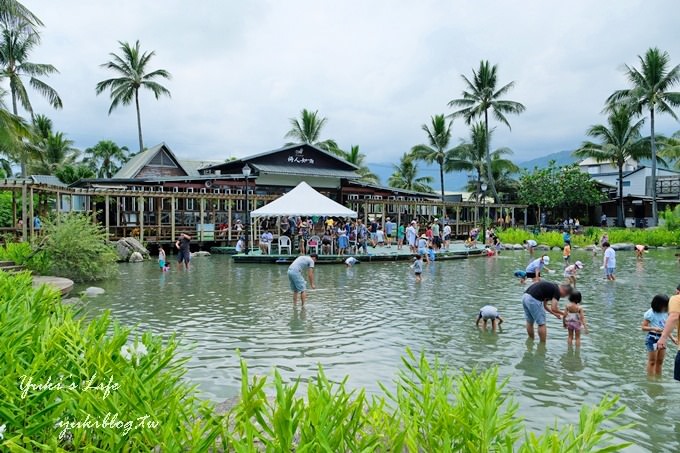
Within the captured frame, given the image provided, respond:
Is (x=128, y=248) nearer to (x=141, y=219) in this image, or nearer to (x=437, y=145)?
(x=141, y=219)

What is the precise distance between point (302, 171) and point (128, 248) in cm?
1394

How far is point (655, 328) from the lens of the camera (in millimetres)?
6953

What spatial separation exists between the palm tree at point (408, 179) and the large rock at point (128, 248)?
117 feet

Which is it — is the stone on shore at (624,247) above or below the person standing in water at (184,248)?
below

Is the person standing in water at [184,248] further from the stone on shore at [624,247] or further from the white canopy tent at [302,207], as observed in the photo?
the stone on shore at [624,247]

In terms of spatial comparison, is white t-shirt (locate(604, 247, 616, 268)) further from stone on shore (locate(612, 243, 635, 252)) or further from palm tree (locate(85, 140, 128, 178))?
palm tree (locate(85, 140, 128, 178))

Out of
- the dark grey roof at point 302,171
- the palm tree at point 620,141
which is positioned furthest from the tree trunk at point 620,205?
the dark grey roof at point 302,171

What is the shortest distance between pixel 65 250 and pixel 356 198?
22451 millimetres

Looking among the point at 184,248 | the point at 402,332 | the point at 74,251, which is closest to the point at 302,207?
the point at 184,248

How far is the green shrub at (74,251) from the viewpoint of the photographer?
16.4 meters

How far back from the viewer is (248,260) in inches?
923

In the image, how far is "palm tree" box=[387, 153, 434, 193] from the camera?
57344 mm

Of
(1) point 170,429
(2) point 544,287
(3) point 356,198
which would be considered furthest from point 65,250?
(3) point 356,198

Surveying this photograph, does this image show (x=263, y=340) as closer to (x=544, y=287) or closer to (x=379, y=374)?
(x=379, y=374)
